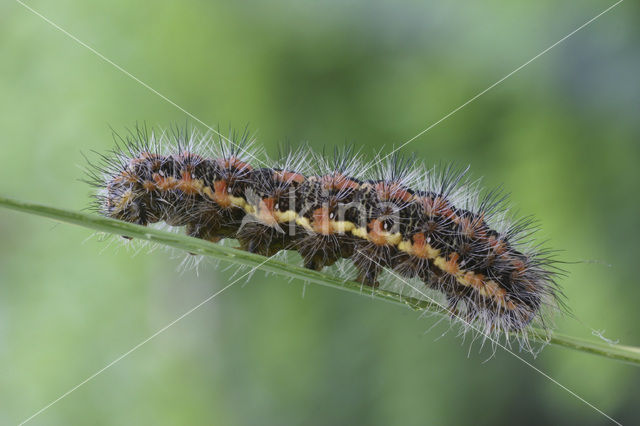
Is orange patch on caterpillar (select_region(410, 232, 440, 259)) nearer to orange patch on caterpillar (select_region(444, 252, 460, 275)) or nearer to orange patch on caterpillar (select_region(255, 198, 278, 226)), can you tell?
orange patch on caterpillar (select_region(444, 252, 460, 275))

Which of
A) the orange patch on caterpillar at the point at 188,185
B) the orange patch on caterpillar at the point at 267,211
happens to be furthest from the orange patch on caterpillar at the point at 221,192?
the orange patch on caterpillar at the point at 267,211

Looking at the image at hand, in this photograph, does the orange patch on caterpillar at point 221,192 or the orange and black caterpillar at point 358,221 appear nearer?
the orange and black caterpillar at point 358,221

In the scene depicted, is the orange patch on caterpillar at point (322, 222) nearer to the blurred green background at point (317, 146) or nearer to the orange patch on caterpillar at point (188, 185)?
the orange patch on caterpillar at point (188, 185)

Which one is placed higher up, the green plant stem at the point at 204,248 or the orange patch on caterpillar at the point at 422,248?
the orange patch on caterpillar at the point at 422,248

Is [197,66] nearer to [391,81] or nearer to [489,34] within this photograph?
[391,81]

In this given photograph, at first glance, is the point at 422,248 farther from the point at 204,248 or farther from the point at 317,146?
the point at 317,146

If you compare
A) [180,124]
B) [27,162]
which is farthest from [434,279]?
[27,162]

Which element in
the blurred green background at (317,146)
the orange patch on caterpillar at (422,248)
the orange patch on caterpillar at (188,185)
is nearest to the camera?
the orange patch on caterpillar at (422,248)
